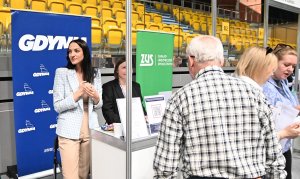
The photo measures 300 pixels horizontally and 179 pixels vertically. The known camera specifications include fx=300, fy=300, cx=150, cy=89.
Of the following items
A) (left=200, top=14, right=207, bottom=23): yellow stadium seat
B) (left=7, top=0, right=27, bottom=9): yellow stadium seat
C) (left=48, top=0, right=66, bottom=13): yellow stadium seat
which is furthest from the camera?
(left=200, top=14, right=207, bottom=23): yellow stadium seat

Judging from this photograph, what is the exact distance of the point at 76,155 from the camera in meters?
2.25

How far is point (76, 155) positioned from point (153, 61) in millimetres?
1147

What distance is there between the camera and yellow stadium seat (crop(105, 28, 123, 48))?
5.52 m

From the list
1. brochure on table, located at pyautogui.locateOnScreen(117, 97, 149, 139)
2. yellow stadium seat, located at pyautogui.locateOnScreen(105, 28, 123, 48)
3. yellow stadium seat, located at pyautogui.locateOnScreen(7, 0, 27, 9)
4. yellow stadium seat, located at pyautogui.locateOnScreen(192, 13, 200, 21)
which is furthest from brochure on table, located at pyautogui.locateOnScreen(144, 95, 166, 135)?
yellow stadium seat, located at pyautogui.locateOnScreen(192, 13, 200, 21)

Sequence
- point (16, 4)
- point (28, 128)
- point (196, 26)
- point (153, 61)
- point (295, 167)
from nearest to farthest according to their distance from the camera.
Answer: point (153, 61)
point (28, 128)
point (295, 167)
point (16, 4)
point (196, 26)

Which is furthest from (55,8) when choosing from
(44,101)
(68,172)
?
(68,172)

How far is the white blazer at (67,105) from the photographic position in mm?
2189

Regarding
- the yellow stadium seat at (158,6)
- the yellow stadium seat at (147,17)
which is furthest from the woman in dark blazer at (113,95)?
the yellow stadium seat at (158,6)

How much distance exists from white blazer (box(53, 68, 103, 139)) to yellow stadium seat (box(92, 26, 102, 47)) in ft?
9.98

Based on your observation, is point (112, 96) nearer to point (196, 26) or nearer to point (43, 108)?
point (43, 108)

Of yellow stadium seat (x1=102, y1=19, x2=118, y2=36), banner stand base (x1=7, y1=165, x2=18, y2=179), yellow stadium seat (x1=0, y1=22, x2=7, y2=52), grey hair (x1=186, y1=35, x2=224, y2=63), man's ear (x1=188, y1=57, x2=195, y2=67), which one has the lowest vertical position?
banner stand base (x1=7, y1=165, x2=18, y2=179)

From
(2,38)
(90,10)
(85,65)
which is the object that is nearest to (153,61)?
(85,65)

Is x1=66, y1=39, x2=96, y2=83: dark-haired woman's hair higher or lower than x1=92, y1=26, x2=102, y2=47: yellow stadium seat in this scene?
lower

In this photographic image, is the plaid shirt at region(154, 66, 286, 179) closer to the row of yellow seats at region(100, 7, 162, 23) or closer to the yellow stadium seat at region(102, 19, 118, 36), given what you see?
the yellow stadium seat at region(102, 19, 118, 36)
